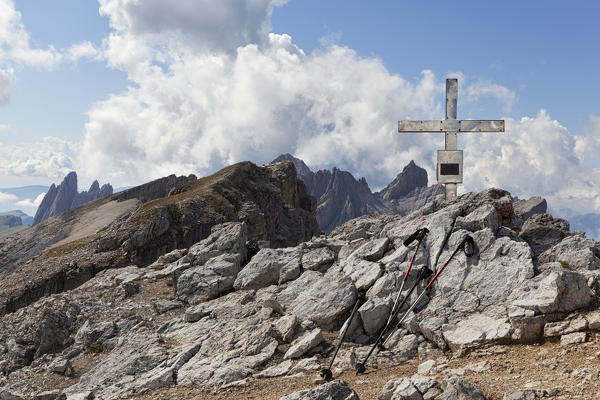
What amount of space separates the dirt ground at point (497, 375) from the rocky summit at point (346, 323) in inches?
2.2

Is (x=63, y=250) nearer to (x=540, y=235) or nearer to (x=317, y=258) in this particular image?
(x=317, y=258)

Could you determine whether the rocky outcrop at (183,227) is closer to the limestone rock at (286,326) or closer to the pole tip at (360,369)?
the limestone rock at (286,326)

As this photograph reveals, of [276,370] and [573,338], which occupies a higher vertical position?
[573,338]

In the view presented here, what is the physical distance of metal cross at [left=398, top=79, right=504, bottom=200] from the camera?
69.3ft

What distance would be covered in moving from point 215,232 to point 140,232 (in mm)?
40109

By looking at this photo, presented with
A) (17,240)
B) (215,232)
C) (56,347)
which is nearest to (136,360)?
(56,347)

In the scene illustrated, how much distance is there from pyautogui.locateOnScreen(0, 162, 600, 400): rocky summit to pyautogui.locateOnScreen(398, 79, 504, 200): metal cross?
1.28 metres

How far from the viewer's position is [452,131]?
69.9 feet

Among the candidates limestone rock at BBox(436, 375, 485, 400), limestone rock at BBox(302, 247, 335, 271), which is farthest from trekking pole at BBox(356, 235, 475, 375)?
limestone rock at BBox(302, 247, 335, 271)

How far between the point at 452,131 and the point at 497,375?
13.8m

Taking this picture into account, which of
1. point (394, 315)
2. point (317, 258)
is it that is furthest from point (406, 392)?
→ point (317, 258)

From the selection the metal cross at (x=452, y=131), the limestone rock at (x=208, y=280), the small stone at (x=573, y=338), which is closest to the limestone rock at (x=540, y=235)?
the metal cross at (x=452, y=131)

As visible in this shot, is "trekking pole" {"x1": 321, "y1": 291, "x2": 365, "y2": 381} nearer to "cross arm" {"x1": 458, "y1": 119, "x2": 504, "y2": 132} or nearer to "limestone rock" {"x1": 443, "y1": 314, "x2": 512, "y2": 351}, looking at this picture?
"limestone rock" {"x1": 443, "y1": 314, "x2": 512, "y2": 351}

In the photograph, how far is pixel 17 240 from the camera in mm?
183625
